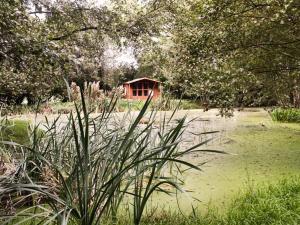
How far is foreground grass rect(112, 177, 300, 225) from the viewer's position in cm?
285

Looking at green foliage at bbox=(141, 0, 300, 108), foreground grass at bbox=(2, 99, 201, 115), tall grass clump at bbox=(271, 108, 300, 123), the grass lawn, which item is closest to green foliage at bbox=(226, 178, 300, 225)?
the grass lawn

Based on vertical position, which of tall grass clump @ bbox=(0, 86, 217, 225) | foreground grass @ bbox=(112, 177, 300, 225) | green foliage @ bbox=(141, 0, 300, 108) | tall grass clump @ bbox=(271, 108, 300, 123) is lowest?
foreground grass @ bbox=(112, 177, 300, 225)

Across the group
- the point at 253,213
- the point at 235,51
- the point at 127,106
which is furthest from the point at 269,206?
the point at 127,106

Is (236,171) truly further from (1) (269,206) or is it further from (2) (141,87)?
(2) (141,87)

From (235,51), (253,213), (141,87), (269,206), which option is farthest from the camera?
(141,87)

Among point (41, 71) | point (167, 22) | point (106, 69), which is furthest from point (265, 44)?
point (106, 69)

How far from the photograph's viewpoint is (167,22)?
7.96 m

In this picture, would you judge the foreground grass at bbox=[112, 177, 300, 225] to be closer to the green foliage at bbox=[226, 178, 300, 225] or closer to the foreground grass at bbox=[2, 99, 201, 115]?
the green foliage at bbox=[226, 178, 300, 225]

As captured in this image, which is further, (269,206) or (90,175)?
(269,206)

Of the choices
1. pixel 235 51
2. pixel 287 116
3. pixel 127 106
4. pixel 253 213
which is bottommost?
pixel 253 213

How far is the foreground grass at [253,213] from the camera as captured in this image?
2.85 meters

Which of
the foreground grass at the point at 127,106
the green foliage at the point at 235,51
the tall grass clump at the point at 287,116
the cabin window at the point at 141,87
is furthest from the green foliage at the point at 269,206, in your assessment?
the cabin window at the point at 141,87

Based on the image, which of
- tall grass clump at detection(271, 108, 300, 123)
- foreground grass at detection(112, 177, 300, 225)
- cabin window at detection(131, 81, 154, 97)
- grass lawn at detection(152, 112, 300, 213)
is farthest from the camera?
cabin window at detection(131, 81, 154, 97)

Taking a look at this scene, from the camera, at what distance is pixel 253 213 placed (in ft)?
9.90
